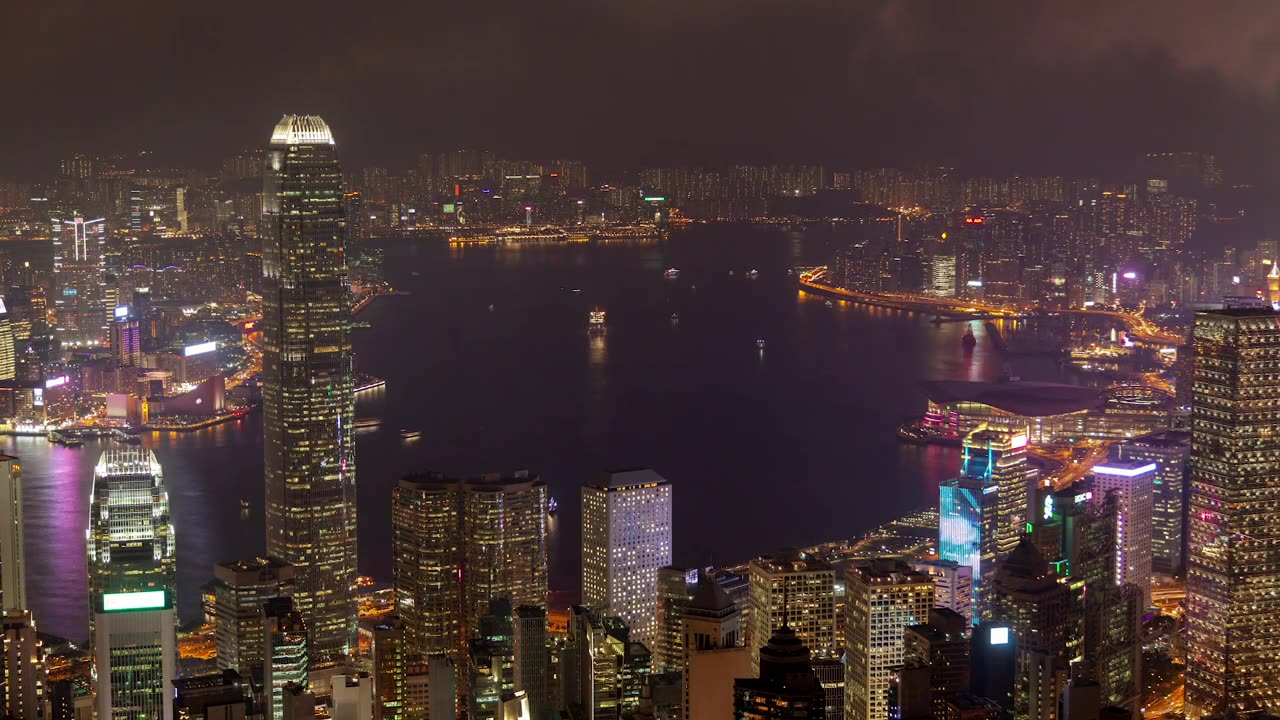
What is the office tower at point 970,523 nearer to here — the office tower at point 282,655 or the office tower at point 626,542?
the office tower at point 626,542

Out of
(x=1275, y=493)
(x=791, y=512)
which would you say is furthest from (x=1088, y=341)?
(x=1275, y=493)

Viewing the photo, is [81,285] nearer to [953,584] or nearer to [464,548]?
[464,548]

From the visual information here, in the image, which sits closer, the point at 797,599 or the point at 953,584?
the point at 797,599

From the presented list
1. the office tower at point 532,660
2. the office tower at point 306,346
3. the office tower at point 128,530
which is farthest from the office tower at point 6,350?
the office tower at point 532,660

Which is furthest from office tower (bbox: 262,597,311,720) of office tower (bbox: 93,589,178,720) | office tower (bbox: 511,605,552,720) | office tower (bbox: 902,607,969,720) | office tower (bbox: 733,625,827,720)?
office tower (bbox: 733,625,827,720)

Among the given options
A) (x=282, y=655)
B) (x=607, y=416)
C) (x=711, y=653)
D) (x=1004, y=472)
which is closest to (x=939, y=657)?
(x=711, y=653)

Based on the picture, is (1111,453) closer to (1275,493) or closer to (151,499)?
(1275,493)
